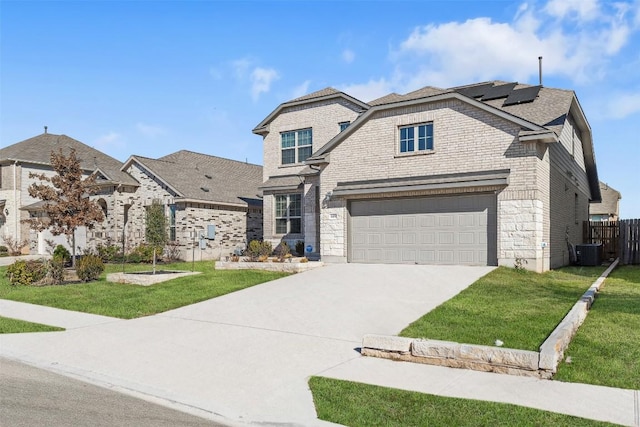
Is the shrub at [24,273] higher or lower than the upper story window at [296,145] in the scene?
lower

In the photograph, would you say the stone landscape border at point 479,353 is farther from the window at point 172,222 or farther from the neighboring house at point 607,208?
the neighboring house at point 607,208

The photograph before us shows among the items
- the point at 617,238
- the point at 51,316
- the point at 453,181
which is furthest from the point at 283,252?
the point at 617,238

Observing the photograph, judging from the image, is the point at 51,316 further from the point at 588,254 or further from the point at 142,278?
the point at 588,254

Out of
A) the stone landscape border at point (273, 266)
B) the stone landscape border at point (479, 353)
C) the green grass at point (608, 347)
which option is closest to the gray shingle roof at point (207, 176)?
the stone landscape border at point (273, 266)

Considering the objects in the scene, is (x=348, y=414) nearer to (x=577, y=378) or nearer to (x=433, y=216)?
(x=577, y=378)

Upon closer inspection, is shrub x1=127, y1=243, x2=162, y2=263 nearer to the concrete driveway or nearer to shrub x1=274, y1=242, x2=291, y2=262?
shrub x1=274, y1=242, x2=291, y2=262

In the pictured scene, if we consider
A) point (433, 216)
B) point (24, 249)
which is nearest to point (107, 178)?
point (24, 249)

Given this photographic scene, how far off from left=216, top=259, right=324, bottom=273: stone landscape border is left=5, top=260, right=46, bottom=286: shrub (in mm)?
6149

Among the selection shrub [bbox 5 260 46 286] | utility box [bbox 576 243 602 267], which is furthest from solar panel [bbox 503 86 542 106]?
shrub [bbox 5 260 46 286]

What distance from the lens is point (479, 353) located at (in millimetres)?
6914

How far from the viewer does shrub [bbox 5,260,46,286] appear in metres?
17.0

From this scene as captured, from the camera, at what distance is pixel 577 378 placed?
6.37m

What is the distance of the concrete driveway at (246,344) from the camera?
20.2ft

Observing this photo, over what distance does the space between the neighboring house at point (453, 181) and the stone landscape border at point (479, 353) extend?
775cm
